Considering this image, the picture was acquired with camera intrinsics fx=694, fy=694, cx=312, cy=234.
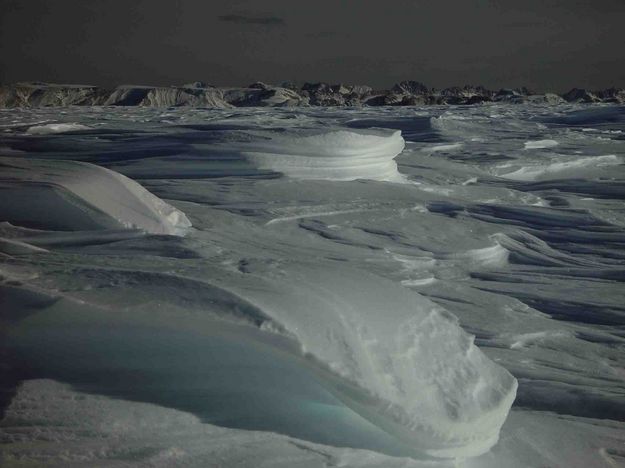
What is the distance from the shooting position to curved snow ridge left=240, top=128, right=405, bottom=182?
201 inches

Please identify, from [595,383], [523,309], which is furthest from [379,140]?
[595,383]

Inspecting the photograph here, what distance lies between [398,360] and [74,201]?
183cm

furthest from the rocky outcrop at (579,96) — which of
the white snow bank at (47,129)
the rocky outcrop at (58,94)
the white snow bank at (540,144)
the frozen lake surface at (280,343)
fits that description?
the frozen lake surface at (280,343)

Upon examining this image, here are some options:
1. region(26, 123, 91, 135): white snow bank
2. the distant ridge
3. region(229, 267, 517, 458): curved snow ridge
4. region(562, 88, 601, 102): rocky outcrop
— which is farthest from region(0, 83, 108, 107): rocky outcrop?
region(229, 267, 517, 458): curved snow ridge

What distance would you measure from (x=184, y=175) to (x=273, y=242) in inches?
76.6

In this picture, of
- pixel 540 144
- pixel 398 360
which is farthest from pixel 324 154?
pixel 540 144

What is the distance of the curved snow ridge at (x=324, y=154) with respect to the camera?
5102mm

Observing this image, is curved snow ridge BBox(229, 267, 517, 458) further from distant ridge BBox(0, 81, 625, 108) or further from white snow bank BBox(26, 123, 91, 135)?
distant ridge BBox(0, 81, 625, 108)

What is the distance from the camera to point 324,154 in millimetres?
5215

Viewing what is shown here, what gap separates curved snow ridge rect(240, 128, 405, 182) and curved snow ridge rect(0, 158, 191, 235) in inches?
76.6

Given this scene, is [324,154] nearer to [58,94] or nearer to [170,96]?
[170,96]

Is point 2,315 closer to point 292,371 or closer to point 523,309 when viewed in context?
point 292,371

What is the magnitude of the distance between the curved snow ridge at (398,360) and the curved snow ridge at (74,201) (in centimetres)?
132

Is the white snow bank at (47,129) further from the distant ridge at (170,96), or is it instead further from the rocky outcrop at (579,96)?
the rocky outcrop at (579,96)
